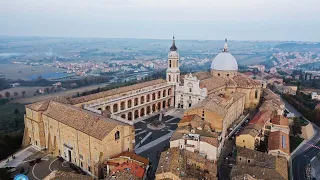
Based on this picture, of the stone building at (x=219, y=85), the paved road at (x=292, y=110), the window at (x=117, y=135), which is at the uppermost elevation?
the stone building at (x=219, y=85)

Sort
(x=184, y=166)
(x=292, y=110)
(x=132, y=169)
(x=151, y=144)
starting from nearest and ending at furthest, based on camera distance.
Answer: (x=132, y=169)
(x=184, y=166)
(x=151, y=144)
(x=292, y=110)

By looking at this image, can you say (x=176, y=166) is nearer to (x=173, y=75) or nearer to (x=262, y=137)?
(x=262, y=137)

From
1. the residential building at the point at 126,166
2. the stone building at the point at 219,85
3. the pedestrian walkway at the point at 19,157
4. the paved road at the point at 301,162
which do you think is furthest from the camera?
the stone building at the point at 219,85

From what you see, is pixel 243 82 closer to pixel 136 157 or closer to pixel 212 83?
pixel 212 83

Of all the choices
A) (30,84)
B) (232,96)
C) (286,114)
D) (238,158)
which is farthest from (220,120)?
(30,84)

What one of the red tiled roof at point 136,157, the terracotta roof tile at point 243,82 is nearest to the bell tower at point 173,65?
the terracotta roof tile at point 243,82

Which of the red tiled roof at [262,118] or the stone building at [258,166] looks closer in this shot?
the stone building at [258,166]

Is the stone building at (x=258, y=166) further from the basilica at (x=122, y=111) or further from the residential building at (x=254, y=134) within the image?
the basilica at (x=122, y=111)

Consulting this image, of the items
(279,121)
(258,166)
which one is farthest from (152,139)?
(279,121)

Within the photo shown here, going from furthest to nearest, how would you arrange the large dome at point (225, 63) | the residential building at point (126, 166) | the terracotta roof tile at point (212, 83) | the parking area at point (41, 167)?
the large dome at point (225, 63) < the terracotta roof tile at point (212, 83) < the parking area at point (41, 167) < the residential building at point (126, 166)
